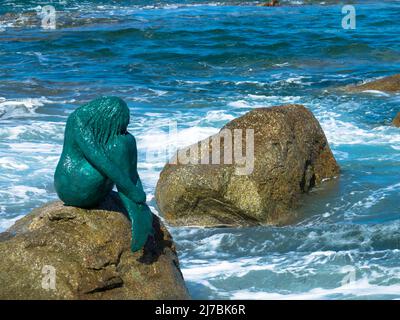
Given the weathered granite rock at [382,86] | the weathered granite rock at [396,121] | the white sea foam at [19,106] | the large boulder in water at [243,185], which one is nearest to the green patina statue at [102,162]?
the large boulder in water at [243,185]

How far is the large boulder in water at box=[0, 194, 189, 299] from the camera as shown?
17.3 feet

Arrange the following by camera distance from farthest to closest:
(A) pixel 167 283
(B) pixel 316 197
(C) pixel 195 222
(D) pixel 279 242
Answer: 1. (B) pixel 316 197
2. (C) pixel 195 222
3. (D) pixel 279 242
4. (A) pixel 167 283

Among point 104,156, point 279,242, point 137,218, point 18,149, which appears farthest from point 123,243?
point 18,149

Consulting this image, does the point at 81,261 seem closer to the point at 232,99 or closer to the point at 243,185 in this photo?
the point at 243,185

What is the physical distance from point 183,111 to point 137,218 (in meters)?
9.33

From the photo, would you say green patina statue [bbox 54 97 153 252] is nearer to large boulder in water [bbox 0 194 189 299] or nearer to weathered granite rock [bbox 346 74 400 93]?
large boulder in water [bbox 0 194 189 299]

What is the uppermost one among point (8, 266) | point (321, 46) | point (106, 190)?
point (106, 190)

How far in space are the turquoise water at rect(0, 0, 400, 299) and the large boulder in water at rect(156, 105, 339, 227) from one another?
9.9 inches

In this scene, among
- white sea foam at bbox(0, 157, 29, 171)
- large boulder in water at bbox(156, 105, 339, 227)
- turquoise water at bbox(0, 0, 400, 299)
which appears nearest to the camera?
turquoise water at bbox(0, 0, 400, 299)

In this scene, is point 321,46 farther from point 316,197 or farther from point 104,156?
point 104,156

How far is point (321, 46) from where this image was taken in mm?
21328

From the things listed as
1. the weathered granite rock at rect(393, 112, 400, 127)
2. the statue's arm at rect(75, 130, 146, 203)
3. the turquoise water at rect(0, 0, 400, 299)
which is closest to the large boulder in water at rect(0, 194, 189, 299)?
the statue's arm at rect(75, 130, 146, 203)

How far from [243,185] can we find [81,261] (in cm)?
330

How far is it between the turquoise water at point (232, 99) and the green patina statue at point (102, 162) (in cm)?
155
